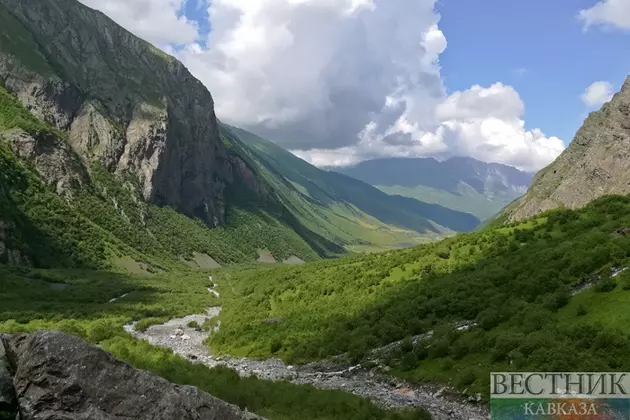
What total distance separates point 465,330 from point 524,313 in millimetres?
3640

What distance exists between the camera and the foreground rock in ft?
36.1

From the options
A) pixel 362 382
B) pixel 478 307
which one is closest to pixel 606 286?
pixel 478 307

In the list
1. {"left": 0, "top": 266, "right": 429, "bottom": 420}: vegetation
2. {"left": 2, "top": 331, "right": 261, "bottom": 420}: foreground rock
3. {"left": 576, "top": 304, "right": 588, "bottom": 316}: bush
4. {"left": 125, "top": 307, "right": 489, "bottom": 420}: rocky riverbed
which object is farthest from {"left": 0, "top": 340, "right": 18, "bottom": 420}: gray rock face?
{"left": 576, "top": 304, "right": 588, "bottom": 316}: bush

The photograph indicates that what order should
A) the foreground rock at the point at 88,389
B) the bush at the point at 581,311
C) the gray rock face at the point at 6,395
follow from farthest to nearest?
the bush at the point at 581,311
the foreground rock at the point at 88,389
the gray rock face at the point at 6,395

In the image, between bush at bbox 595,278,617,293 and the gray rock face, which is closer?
the gray rock face

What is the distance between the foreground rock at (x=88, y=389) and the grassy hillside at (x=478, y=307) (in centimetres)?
1481

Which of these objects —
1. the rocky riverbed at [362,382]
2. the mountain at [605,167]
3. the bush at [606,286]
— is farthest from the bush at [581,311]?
the mountain at [605,167]

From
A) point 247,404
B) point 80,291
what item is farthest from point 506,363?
point 80,291

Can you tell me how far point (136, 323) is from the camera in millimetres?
66000

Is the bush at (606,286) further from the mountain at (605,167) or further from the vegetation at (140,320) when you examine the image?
the mountain at (605,167)

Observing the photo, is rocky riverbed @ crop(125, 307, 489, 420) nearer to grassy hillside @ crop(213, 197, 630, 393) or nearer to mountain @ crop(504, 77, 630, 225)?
grassy hillside @ crop(213, 197, 630, 393)

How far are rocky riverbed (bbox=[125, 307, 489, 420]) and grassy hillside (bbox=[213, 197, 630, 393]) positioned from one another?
104 centimetres

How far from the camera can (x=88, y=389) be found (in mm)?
11367

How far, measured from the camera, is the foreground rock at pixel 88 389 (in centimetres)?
1102
